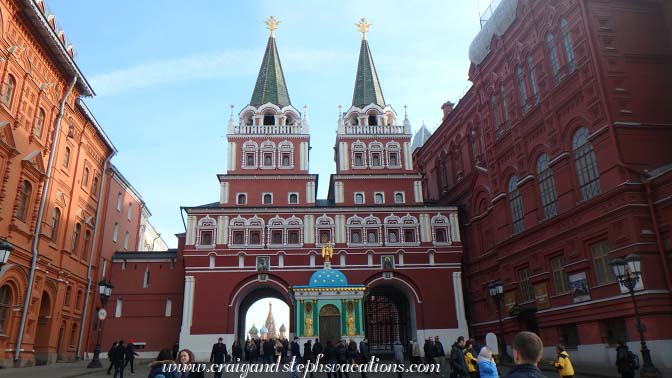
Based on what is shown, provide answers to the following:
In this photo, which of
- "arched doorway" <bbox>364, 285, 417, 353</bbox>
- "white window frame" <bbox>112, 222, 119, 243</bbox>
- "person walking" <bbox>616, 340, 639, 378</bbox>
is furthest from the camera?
"white window frame" <bbox>112, 222, 119, 243</bbox>

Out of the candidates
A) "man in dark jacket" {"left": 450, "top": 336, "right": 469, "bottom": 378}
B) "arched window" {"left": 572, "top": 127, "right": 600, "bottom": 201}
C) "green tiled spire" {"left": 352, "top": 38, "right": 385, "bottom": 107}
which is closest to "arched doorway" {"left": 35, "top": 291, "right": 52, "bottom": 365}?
"man in dark jacket" {"left": 450, "top": 336, "right": 469, "bottom": 378}

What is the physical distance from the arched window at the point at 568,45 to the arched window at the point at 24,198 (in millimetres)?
25361

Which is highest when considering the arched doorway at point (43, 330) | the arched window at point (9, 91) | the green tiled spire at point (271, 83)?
the green tiled spire at point (271, 83)

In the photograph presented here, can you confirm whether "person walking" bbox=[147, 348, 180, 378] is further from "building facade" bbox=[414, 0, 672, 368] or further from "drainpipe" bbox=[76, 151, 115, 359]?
"drainpipe" bbox=[76, 151, 115, 359]

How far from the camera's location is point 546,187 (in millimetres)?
24719

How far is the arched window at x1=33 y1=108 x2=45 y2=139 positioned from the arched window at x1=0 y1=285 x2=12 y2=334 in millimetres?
7210

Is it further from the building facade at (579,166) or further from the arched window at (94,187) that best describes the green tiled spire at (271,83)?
the building facade at (579,166)

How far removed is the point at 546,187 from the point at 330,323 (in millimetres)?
13648

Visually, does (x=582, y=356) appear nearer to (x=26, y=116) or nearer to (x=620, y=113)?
(x=620, y=113)

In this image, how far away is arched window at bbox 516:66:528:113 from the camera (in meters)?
26.8

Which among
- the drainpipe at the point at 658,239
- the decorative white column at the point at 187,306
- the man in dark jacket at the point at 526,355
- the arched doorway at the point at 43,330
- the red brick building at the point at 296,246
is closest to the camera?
the man in dark jacket at the point at 526,355

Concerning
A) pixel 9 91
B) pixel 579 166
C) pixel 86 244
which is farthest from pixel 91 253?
pixel 579 166

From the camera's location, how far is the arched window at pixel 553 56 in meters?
24.2

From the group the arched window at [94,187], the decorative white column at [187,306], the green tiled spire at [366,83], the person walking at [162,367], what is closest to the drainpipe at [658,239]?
the person walking at [162,367]
